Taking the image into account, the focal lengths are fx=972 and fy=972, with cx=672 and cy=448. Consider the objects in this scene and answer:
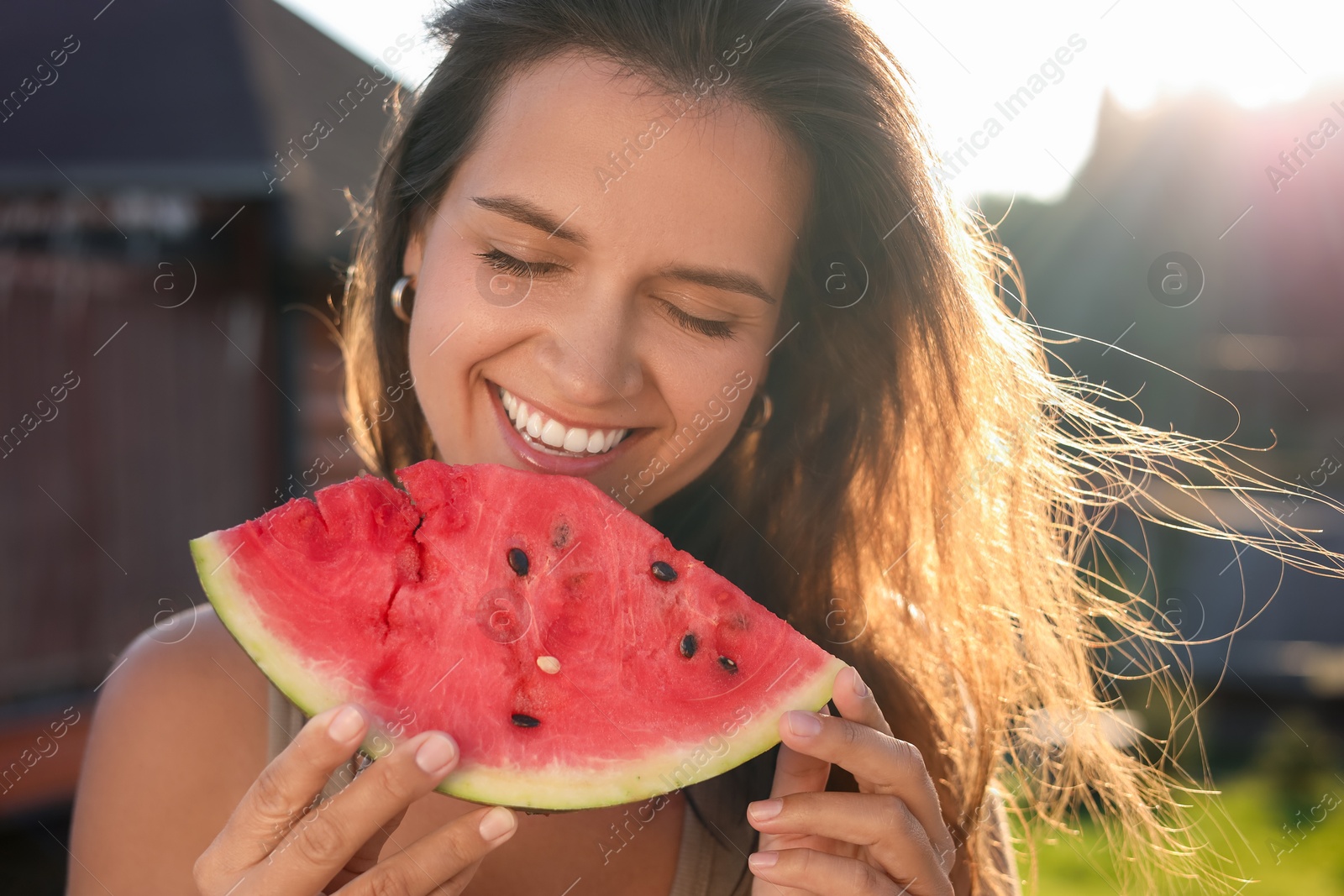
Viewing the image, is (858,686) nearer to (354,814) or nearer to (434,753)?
(434,753)

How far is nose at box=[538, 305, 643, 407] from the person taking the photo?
173cm

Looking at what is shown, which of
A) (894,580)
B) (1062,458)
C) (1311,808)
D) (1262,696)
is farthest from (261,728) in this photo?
(1262,696)

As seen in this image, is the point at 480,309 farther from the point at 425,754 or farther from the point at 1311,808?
the point at 1311,808

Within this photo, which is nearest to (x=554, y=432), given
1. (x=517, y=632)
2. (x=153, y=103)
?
(x=517, y=632)

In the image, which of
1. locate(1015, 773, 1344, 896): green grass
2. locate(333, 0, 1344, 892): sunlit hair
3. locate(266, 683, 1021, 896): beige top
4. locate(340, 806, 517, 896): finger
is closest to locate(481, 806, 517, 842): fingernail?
locate(340, 806, 517, 896): finger

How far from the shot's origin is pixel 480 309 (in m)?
1.80

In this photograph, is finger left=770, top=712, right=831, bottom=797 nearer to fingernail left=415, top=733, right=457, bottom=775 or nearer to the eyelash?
fingernail left=415, top=733, right=457, bottom=775

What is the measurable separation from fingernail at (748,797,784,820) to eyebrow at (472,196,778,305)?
0.92 meters

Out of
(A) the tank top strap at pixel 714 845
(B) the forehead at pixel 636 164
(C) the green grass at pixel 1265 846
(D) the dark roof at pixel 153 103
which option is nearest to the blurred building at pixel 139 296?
(D) the dark roof at pixel 153 103

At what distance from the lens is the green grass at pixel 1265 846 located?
536 centimetres

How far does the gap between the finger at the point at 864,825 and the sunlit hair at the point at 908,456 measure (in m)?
0.63

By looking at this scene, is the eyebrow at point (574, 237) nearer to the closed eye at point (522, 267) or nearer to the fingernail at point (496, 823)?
the closed eye at point (522, 267)

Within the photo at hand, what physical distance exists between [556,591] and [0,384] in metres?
4.63

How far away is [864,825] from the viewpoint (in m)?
1.54
